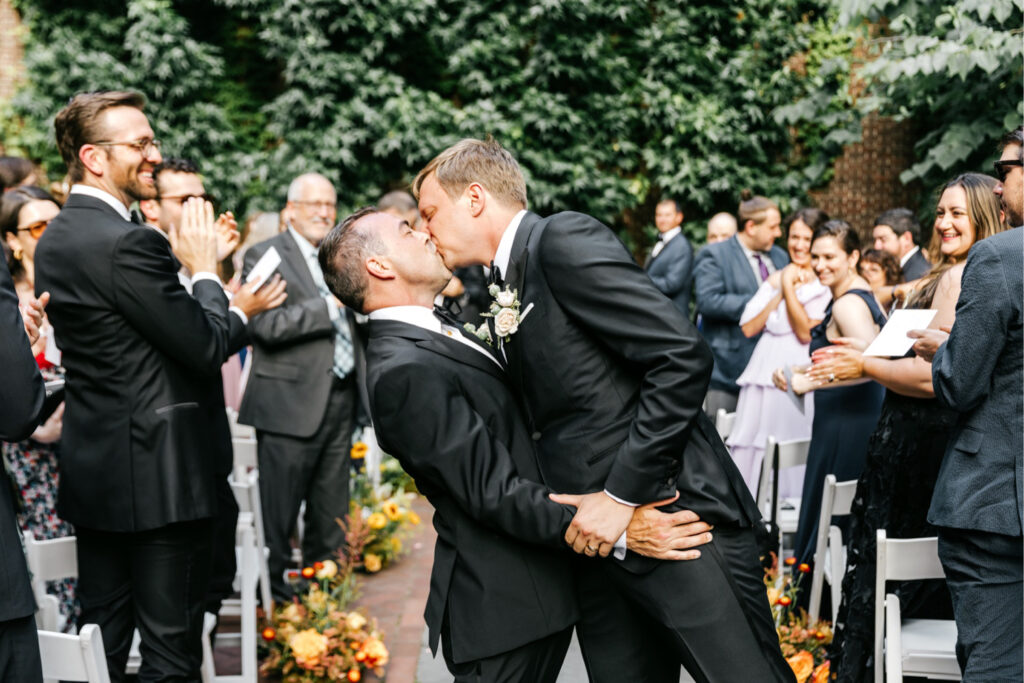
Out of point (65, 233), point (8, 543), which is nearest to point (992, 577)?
point (8, 543)

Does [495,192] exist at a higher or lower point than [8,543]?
higher

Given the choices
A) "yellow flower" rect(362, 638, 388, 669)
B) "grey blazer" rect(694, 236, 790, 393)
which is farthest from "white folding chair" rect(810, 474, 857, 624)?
"grey blazer" rect(694, 236, 790, 393)

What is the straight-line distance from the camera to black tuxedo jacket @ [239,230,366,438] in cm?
501

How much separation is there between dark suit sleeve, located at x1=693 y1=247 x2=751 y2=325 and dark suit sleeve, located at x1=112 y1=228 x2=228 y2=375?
4.66m

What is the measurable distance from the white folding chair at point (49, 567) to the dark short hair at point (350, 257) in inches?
51.3

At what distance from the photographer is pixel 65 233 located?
2.98m

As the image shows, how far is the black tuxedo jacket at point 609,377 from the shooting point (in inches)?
83.9

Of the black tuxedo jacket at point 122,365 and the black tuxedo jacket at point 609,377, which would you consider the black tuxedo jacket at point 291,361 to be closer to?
the black tuxedo jacket at point 122,365

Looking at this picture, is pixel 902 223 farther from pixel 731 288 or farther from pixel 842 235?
pixel 731 288

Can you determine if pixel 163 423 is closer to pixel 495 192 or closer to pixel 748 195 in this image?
pixel 495 192

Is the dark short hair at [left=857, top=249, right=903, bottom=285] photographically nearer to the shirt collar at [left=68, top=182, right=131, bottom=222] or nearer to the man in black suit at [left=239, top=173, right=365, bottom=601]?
the man in black suit at [left=239, top=173, right=365, bottom=601]

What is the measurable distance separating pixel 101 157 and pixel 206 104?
412 inches

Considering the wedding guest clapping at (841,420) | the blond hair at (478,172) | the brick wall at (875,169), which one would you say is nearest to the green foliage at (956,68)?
the wedding guest clapping at (841,420)

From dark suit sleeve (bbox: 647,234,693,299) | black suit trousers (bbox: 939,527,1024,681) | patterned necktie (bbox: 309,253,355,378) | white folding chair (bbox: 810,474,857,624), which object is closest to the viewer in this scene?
black suit trousers (bbox: 939,527,1024,681)
